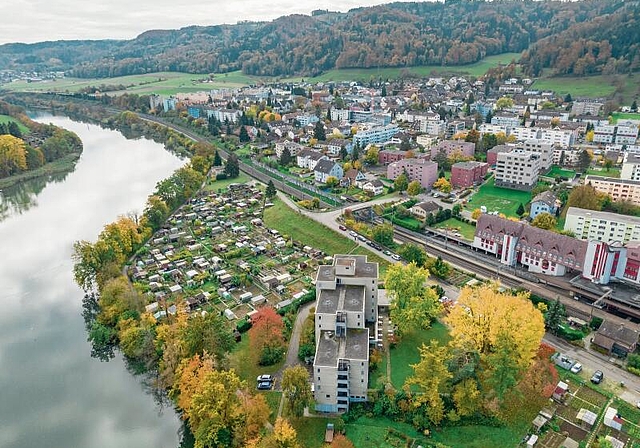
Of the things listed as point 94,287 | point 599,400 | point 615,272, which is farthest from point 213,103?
point 599,400

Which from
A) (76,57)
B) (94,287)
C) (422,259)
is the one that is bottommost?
(94,287)

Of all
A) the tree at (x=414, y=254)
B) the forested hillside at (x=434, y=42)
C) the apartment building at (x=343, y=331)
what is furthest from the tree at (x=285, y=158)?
the forested hillside at (x=434, y=42)

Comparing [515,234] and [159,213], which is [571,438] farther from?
[159,213]

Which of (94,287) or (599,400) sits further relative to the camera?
(94,287)

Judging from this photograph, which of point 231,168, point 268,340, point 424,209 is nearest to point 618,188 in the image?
point 424,209

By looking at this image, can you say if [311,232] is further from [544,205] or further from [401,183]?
[544,205]

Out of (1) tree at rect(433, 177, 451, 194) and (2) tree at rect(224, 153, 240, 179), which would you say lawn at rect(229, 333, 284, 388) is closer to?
(1) tree at rect(433, 177, 451, 194)

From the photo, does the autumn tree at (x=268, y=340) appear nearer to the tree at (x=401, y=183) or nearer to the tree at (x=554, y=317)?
the tree at (x=554, y=317)
